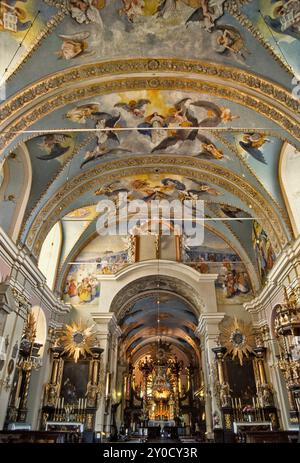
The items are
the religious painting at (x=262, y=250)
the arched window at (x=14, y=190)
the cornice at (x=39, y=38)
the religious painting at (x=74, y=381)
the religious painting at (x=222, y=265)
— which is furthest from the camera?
the religious painting at (x=222, y=265)

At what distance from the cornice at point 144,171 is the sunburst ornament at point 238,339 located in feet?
13.9

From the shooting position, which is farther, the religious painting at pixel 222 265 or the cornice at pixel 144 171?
the religious painting at pixel 222 265

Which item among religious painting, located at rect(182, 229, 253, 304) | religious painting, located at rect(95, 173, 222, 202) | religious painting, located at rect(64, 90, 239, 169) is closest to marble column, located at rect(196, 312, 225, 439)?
religious painting, located at rect(182, 229, 253, 304)

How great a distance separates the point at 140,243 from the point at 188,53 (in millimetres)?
9268

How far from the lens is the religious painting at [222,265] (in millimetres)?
14648

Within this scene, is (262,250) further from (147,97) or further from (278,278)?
(147,97)

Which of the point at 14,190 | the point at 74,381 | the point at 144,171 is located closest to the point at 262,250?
the point at 144,171

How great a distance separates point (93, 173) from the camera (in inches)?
450

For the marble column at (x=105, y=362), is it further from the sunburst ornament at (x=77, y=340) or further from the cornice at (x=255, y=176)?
the cornice at (x=255, y=176)

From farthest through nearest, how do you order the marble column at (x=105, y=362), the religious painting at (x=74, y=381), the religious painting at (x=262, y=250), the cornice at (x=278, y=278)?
the religious painting at (x=74, y=381) < the marble column at (x=105, y=362) < the religious painting at (x=262, y=250) < the cornice at (x=278, y=278)

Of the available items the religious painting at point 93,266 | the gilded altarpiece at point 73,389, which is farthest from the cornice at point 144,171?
the gilded altarpiece at point 73,389

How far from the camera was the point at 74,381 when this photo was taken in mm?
13008

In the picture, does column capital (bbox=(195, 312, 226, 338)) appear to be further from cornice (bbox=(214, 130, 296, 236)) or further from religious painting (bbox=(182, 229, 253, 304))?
cornice (bbox=(214, 130, 296, 236))

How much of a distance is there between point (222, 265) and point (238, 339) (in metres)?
3.35
